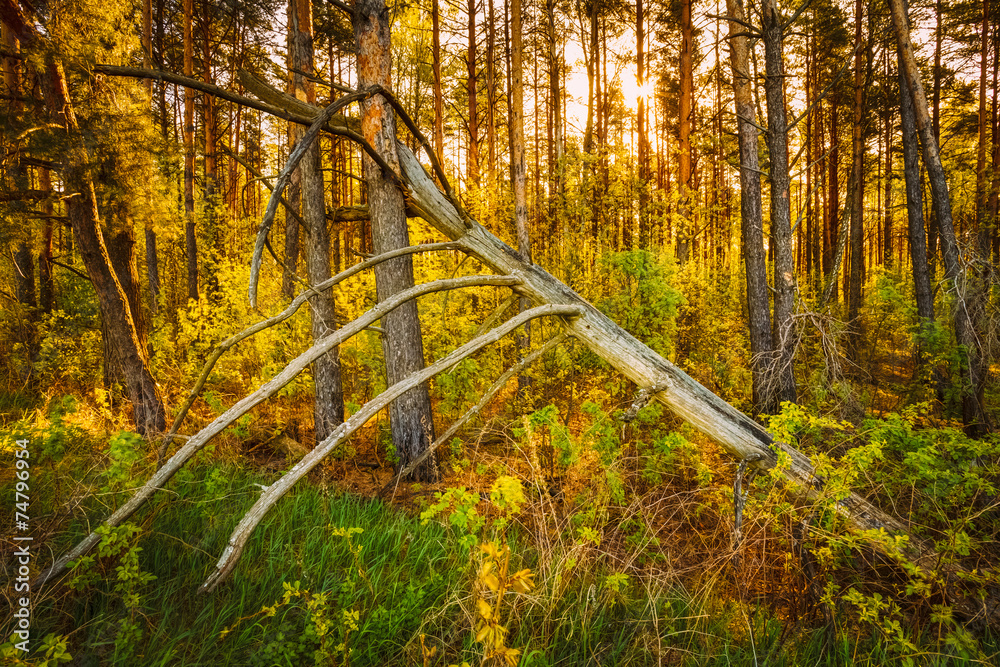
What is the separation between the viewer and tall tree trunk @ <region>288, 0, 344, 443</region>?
490cm

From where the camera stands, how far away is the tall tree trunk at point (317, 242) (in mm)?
4898

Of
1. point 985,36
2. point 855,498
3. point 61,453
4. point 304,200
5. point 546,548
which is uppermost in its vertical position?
point 985,36

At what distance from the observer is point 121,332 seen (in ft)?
19.3

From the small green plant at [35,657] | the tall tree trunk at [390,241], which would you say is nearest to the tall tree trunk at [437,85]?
the tall tree trunk at [390,241]

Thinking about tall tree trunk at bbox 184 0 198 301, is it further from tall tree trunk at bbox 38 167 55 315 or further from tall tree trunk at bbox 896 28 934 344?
tall tree trunk at bbox 896 28 934 344

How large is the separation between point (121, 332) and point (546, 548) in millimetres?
6580

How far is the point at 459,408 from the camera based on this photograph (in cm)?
594

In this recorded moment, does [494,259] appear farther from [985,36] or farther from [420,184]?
[985,36]

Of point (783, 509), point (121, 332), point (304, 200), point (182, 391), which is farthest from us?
point (182, 391)

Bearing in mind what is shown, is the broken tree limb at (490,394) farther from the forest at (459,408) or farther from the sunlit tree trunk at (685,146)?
the sunlit tree trunk at (685,146)

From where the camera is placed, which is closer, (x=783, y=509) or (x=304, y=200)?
(x=783, y=509)

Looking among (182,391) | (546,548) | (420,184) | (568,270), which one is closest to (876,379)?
(568,270)
